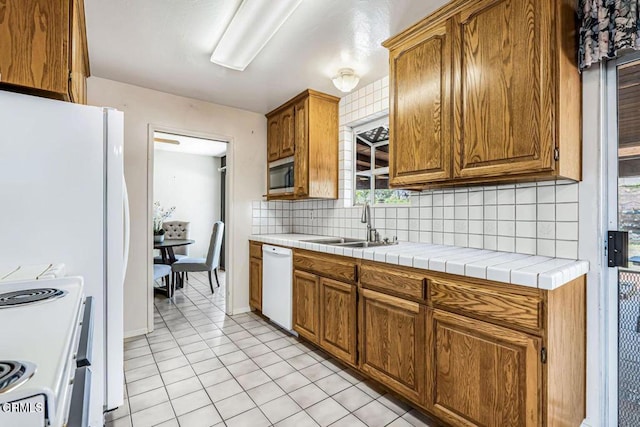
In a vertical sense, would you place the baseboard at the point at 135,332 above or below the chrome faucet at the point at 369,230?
below

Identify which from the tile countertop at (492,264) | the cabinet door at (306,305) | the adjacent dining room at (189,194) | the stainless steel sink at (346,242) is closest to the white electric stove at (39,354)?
the tile countertop at (492,264)

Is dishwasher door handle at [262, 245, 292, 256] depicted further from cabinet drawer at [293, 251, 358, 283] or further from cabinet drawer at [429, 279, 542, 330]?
cabinet drawer at [429, 279, 542, 330]

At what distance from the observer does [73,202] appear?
1406 millimetres

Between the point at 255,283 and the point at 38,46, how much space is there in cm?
256

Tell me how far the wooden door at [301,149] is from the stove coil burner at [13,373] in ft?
8.38

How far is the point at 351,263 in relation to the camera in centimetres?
207

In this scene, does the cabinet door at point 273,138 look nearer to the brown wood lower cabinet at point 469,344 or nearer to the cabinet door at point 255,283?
the cabinet door at point 255,283

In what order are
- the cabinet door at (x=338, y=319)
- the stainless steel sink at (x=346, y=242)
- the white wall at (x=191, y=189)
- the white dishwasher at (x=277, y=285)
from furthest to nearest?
the white wall at (x=191, y=189), the white dishwasher at (x=277, y=285), the stainless steel sink at (x=346, y=242), the cabinet door at (x=338, y=319)

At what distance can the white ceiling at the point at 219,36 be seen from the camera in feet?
5.82

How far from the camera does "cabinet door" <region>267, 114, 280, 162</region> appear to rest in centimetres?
344

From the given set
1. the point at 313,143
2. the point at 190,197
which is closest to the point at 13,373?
the point at 313,143

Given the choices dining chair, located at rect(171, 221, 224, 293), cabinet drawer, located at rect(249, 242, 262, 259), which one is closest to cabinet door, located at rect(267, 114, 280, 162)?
cabinet drawer, located at rect(249, 242, 262, 259)

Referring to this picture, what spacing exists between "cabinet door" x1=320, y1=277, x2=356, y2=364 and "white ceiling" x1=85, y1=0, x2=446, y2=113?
1.70 m

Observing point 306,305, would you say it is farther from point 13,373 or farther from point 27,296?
point 13,373
